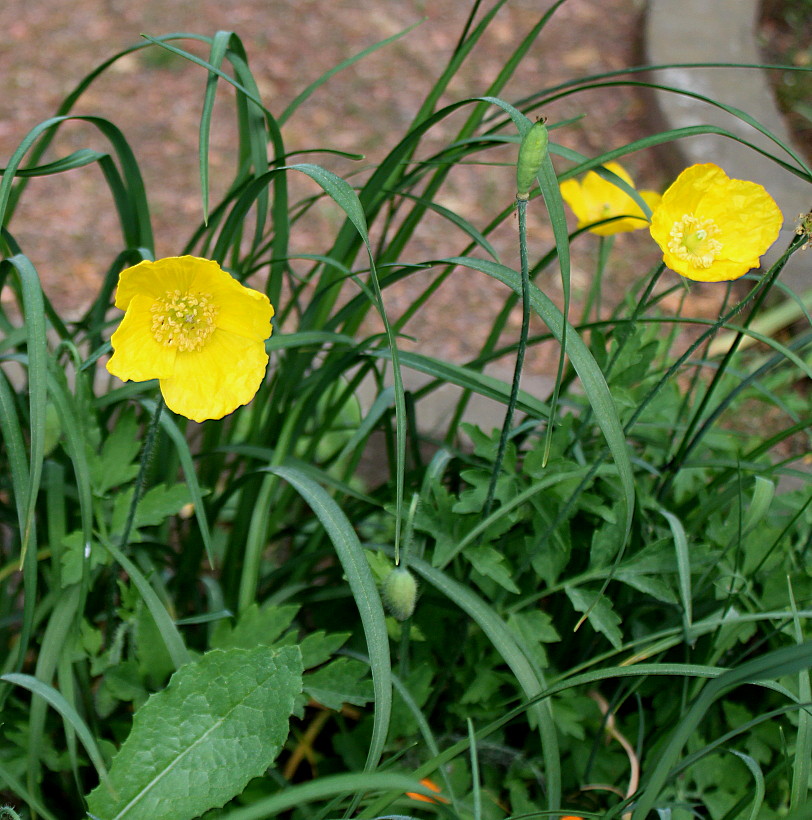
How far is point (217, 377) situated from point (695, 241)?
1.87ft

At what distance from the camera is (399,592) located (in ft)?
3.09

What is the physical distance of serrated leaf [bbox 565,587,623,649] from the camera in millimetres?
1045

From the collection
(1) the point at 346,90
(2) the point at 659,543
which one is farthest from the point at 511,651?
(1) the point at 346,90

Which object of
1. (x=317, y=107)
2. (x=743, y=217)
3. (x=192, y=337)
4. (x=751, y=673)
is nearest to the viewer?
(x=751, y=673)

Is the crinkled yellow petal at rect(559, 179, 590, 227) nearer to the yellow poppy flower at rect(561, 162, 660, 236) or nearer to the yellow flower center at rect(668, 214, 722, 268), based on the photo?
the yellow poppy flower at rect(561, 162, 660, 236)

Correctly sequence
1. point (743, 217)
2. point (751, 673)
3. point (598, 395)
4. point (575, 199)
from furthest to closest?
point (575, 199) < point (743, 217) < point (598, 395) < point (751, 673)

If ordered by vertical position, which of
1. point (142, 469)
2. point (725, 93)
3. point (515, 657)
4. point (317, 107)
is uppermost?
point (725, 93)

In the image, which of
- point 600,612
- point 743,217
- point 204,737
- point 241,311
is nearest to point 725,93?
point 743,217

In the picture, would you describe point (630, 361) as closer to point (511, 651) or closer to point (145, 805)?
point (511, 651)

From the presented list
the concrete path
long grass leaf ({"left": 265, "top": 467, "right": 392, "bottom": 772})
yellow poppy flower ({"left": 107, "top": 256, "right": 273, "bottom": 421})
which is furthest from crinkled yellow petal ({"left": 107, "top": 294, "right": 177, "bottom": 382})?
the concrete path

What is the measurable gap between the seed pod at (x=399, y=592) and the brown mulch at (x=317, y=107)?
1.56 metres

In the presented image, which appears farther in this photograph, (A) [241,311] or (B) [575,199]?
(B) [575,199]

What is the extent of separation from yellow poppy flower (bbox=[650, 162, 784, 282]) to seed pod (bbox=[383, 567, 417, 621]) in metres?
0.46

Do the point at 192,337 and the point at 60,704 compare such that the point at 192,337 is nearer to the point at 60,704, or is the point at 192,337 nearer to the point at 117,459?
the point at 117,459
